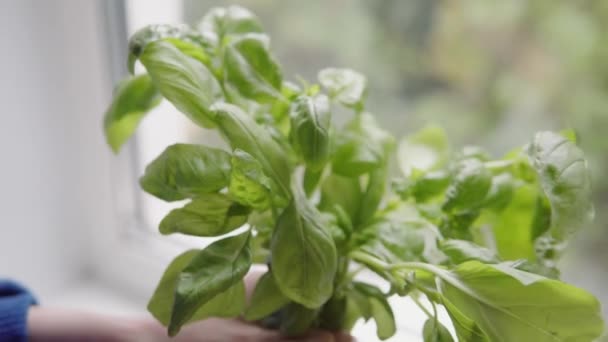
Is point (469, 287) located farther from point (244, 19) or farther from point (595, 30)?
point (595, 30)

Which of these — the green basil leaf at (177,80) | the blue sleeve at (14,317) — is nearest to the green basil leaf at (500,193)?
the green basil leaf at (177,80)

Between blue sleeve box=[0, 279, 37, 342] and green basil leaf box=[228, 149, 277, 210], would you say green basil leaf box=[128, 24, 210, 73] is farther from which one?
blue sleeve box=[0, 279, 37, 342]

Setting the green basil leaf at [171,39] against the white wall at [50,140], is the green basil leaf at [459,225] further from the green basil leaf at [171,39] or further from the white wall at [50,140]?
the white wall at [50,140]

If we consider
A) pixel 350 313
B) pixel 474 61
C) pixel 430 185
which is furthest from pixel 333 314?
pixel 474 61

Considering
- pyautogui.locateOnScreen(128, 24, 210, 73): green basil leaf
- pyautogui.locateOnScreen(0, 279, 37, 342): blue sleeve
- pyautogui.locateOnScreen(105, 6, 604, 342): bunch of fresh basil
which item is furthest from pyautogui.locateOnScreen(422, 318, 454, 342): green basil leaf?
pyautogui.locateOnScreen(0, 279, 37, 342): blue sleeve

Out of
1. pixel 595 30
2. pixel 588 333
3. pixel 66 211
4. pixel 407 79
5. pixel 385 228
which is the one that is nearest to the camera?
pixel 588 333

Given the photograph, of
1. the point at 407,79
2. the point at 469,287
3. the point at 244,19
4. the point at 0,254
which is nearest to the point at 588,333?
the point at 469,287
